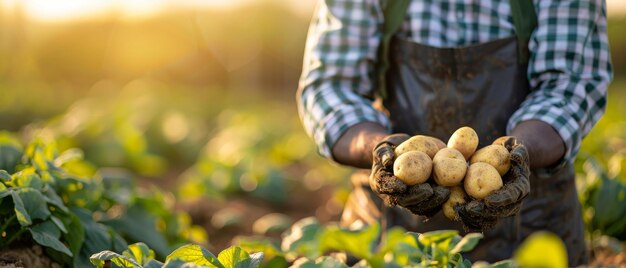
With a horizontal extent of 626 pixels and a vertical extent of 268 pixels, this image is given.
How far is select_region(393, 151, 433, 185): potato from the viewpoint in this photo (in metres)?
1.77

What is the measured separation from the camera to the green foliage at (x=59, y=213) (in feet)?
6.77

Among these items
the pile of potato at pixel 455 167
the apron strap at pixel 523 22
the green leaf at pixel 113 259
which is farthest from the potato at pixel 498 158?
the green leaf at pixel 113 259

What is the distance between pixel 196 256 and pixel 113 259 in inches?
8.7

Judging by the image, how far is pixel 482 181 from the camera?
5.78 ft

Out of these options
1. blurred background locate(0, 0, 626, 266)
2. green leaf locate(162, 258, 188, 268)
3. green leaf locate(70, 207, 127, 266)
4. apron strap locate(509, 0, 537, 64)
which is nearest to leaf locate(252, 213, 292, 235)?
blurred background locate(0, 0, 626, 266)

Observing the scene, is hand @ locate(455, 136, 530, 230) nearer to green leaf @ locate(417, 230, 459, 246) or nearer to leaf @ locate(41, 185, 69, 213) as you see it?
green leaf @ locate(417, 230, 459, 246)

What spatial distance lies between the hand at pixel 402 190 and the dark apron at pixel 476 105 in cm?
54

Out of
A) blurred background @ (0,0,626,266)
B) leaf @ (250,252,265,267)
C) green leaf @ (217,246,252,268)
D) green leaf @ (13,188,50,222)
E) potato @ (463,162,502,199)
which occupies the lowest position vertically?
blurred background @ (0,0,626,266)

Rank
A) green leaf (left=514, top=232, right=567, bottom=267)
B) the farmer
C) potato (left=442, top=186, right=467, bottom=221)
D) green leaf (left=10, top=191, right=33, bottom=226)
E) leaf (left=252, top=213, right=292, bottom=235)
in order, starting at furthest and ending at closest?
leaf (left=252, top=213, right=292, bottom=235), the farmer, green leaf (left=10, top=191, right=33, bottom=226), potato (left=442, top=186, right=467, bottom=221), green leaf (left=514, top=232, right=567, bottom=267)

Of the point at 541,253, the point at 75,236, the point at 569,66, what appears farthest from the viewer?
the point at 569,66

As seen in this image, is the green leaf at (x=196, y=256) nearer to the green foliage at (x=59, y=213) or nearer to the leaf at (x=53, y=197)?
the green foliage at (x=59, y=213)

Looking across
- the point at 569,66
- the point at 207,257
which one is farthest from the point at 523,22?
the point at 207,257

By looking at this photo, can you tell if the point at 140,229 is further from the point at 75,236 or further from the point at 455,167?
the point at 455,167

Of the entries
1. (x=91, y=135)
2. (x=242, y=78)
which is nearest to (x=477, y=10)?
(x=91, y=135)
